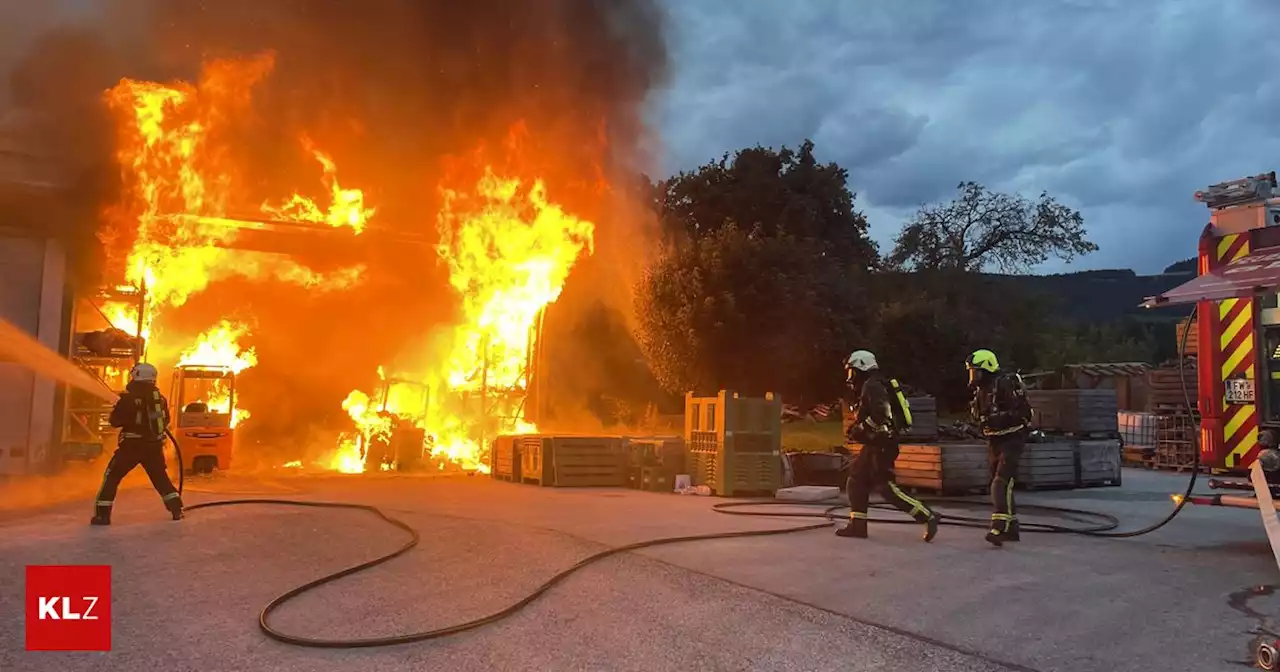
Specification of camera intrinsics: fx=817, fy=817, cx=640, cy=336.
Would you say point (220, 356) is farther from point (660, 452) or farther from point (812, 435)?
point (812, 435)

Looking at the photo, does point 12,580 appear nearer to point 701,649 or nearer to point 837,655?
point 701,649

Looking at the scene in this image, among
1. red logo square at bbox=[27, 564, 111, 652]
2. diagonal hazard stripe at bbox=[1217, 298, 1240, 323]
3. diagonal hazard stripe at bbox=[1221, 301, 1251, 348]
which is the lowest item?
red logo square at bbox=[27, 564, 111, 652]

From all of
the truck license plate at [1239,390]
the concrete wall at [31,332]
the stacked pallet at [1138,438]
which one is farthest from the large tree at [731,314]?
the truck license plate at [1239,390]

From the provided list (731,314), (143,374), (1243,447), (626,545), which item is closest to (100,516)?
(143,374)

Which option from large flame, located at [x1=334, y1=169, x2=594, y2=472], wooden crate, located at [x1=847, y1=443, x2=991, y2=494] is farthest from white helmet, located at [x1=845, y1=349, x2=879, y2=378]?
large flame, located at [x1=334, y1=169, x2=594, y2=472]

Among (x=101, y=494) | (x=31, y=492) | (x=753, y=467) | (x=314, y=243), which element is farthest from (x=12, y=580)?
(x=314, y=243)

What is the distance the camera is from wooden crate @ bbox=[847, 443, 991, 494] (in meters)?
13.5

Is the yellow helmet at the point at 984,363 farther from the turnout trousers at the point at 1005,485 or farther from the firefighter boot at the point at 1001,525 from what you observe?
the firefighter boot at the point at 1001,525

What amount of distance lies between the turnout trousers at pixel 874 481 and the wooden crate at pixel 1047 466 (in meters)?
6.75

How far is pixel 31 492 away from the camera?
1274 centimetres

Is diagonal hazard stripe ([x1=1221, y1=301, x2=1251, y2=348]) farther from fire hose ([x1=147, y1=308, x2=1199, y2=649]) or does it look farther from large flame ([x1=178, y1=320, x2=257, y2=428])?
large flame ([x1=178, y1=320, x2=257, y2=428])

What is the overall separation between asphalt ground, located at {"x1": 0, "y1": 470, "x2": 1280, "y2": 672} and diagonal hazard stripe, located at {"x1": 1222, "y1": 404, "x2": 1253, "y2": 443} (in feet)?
3.85

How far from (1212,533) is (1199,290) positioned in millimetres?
4034

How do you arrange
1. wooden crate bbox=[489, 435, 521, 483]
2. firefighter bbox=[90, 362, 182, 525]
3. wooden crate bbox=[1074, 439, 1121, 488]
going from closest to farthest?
firefighter bbox=[90, 362, 182, 525] → wooden crate bbox=[1074, 439, 1121, 488] → wooden crate bbox=[489, 435, 521, 483]
